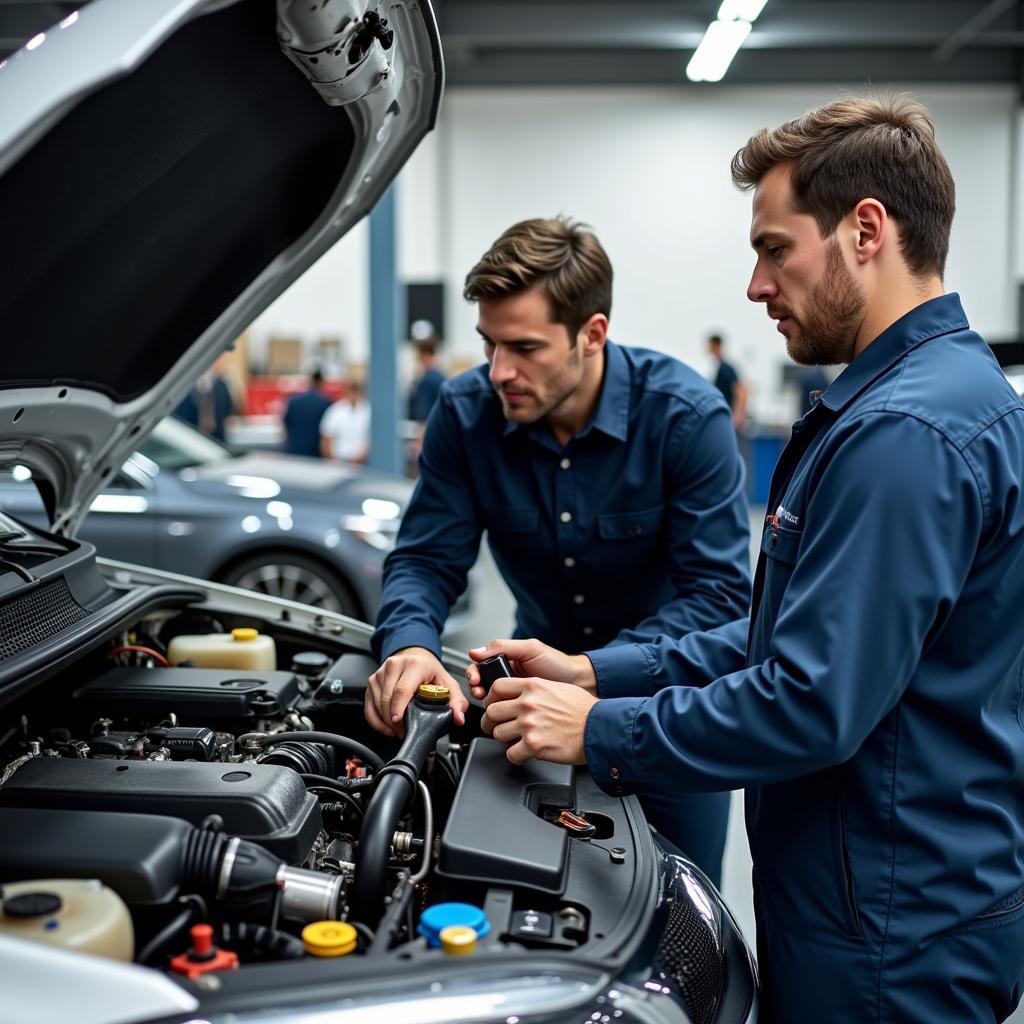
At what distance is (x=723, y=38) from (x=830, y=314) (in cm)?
988

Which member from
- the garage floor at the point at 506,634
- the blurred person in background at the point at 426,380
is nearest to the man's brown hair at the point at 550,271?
the garage floor at the point at 506,634

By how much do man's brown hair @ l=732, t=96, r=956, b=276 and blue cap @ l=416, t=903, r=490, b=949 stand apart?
864mm

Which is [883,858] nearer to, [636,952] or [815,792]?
[815,792]

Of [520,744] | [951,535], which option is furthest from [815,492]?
[520,744]

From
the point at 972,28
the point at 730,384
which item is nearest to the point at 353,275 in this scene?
the point at 730,384

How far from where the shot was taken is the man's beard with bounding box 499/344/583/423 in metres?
1.95

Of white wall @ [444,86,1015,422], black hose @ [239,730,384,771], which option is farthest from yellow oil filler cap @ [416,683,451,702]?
white wall @ [444,86,1015,422]

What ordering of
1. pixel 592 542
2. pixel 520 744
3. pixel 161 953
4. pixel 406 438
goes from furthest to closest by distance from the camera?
pixel 406 438 → pixel 592 542 → pixel 520 744 → pixel 161 953

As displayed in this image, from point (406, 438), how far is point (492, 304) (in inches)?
310

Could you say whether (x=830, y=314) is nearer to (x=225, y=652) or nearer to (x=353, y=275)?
(x=225, y=652)

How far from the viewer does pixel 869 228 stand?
1242 mm

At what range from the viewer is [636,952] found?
1202 mm

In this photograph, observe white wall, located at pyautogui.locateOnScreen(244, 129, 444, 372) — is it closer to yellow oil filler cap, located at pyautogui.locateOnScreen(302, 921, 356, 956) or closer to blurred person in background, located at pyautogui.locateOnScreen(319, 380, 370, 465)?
blurred person in background, located at pyautogui.locateOnScreen(319, 380, 370, 465)

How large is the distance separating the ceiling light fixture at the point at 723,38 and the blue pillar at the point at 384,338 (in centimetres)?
376
